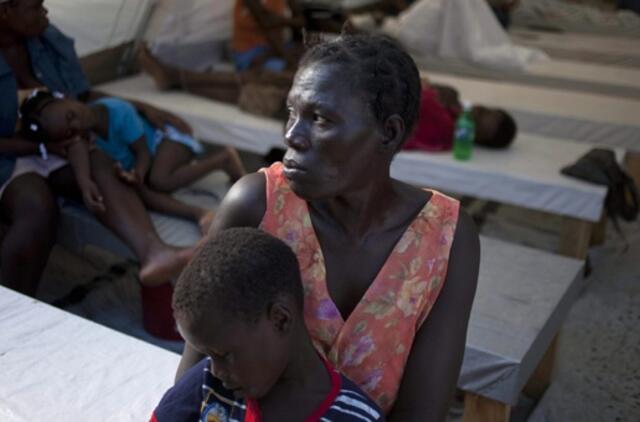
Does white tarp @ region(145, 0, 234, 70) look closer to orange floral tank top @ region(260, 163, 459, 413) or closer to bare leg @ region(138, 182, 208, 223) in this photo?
bare leg @ region(138, 182, 208, 223)

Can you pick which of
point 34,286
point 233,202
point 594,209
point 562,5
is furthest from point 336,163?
point 562,5

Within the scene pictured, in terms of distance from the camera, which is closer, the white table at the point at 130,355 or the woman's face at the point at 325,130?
the woman's face at the point at 325,130

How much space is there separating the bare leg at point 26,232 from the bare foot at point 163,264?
1.19ft

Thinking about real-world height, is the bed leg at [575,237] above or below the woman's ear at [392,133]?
below

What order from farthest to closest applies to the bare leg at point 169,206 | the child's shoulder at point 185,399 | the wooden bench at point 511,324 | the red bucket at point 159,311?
1. the bare leg at point 169,206
2. the red bucket at point 159,311
3. the wooden bench at point 511,324
4. the child's shoulder at point 185,399

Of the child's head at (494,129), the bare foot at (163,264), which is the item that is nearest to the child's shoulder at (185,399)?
the bare foot at (163,264)

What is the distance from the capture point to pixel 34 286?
2504 millimetres

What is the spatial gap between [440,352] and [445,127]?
84.4 inches

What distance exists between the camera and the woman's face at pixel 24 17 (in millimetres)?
2539

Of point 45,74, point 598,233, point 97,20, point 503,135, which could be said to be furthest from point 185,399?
point 97,20

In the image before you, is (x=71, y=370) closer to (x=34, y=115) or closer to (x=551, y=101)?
(x=34, y=115)

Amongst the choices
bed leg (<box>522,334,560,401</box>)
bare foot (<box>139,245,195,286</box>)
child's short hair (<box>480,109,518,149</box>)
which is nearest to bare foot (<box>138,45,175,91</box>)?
child's short hair (<box>480,109,518,149</box>)

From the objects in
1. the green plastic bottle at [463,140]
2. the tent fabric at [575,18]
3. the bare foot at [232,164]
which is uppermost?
the bare foot at [232,164]

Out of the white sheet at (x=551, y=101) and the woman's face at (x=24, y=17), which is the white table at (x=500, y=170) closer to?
the white sheet at (x=551, y=101)
